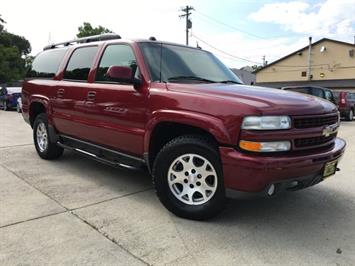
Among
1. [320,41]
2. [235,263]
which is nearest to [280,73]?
[320,41]

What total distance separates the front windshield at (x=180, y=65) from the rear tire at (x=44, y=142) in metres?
2.64

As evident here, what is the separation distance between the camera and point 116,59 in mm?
4887

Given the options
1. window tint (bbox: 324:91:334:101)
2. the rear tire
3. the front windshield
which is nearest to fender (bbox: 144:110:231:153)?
the front windshield

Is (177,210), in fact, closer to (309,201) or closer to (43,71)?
(309,201)

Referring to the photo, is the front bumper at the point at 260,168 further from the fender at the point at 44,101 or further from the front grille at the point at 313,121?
the fender at the point at 44,101

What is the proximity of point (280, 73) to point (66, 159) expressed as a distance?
42.3 meters

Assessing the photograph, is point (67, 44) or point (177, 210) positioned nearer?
point (177, 210)

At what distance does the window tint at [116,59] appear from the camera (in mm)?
4609

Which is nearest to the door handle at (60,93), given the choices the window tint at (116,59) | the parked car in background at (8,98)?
the window tint at (116,59)

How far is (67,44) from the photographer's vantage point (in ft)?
20.9

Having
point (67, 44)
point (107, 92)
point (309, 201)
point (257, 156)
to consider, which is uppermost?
point (67, 44)

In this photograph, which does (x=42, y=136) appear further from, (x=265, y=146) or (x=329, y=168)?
(x=329, y=168)

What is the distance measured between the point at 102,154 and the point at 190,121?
176cm

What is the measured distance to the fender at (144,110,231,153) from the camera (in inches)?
137
